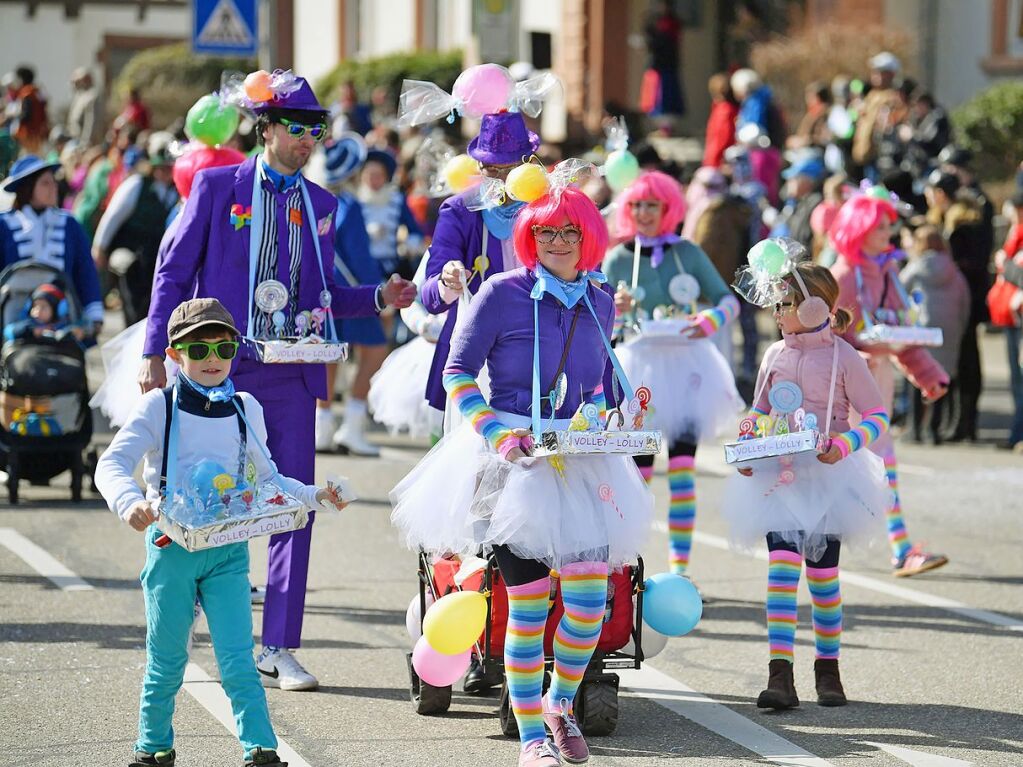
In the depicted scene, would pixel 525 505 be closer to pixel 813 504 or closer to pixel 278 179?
pixel 813 504

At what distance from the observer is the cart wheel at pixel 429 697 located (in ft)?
21.2

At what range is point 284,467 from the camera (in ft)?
22.8

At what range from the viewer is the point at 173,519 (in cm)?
536

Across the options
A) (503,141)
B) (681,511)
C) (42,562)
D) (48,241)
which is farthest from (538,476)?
(48,241)

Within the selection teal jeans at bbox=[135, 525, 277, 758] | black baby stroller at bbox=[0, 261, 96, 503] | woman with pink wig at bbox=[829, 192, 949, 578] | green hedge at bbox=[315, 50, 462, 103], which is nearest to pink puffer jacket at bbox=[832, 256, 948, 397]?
woman with pink wig at bbox=[829, 192, 949, 578]

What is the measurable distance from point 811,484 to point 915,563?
2.66 metres

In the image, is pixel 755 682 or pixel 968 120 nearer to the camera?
pixel 755 682

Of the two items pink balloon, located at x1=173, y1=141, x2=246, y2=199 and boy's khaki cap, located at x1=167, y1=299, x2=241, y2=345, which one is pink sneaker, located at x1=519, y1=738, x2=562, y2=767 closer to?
boy's khaki cap, located at x1=167, y1=299, x2=241, y2=345

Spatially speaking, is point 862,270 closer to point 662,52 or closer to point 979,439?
point 979,439

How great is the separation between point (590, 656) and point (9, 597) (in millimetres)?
3464

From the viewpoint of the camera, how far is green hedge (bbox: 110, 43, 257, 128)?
1730 inches

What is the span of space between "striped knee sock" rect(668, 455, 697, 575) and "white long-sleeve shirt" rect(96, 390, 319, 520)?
10.3 ft

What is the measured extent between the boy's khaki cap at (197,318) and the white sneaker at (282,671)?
1.75 m

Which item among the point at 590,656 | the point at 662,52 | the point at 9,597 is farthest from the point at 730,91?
the point at 590,656
